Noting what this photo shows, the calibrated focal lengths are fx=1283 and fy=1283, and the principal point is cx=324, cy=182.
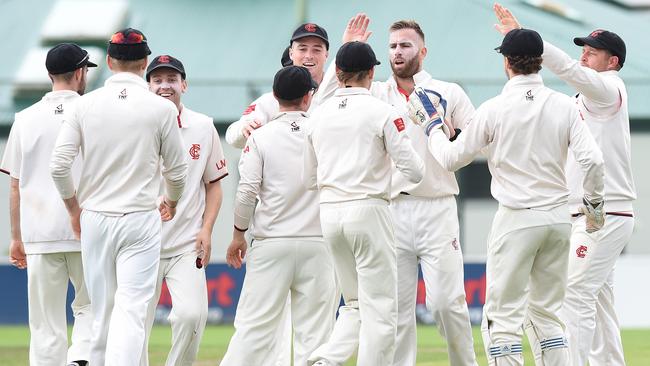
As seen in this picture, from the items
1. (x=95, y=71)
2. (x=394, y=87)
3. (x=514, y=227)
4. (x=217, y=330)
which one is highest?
(x=394, y=87)

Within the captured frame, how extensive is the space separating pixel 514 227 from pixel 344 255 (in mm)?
1191

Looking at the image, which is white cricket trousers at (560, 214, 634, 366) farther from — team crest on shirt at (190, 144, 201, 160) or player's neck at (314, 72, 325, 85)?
team crest on shirt at (190, 144, 201, 160)

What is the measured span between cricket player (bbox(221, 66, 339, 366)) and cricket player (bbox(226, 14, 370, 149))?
0.20 metres

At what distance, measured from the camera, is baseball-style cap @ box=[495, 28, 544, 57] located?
342 inches

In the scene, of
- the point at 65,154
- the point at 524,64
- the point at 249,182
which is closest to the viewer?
the point at 65,154

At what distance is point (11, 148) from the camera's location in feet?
31.4

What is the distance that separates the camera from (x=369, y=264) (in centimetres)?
876

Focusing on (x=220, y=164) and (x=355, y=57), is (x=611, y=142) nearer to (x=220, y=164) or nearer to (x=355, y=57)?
(x=355, y=57)

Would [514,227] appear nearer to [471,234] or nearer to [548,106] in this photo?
[548,106]

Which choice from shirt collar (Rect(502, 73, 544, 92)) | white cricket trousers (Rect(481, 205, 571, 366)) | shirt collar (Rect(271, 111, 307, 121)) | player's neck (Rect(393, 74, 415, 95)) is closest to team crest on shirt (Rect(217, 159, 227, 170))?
shirt collar (Rect(271, 111, 307, 121))

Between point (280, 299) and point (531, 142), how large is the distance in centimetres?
214

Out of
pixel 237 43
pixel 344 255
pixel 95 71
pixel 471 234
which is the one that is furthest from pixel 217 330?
pixel 237 43

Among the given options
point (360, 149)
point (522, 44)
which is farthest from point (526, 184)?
point (360, 149)

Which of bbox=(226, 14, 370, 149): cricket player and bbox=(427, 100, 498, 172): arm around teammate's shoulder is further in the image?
bbox=(226, 14, 370, 149): cricket player
